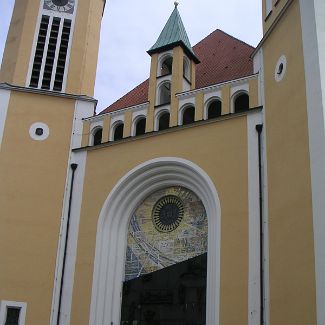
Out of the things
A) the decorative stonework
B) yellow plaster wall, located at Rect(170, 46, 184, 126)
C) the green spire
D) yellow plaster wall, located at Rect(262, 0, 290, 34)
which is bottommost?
the decorative stonework

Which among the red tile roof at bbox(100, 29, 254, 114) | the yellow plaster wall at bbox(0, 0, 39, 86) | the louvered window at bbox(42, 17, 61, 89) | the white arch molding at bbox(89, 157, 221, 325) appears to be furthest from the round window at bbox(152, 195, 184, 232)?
the yellow plaster wall at bbox(0, 0, 39, 86)

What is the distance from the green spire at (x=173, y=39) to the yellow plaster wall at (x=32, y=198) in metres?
3.18

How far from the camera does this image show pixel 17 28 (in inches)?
736

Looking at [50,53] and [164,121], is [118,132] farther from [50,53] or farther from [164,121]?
[50,53]

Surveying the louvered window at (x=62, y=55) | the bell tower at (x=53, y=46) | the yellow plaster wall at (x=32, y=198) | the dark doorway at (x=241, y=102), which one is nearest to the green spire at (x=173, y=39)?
the bell tower at (x=53, y=46)

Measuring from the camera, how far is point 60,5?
63.3 ft

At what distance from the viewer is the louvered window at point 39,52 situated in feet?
59.0

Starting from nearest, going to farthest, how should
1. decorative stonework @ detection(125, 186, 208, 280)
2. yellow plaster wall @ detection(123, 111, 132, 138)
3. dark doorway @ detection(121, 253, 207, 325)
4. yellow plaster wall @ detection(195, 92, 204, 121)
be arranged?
dark doorway @ detection(121, 253, 207, 325)
decorative stonework @ detection(125, 186, 208, 280)
yellow plaster wall @ detection(195, 92, 204, 121)
yellow plaster wall @ detection(123, 111, 132, 138)

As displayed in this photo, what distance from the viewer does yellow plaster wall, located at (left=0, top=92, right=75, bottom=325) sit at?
49.6 feet

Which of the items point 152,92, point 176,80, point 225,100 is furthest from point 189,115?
point 152,92

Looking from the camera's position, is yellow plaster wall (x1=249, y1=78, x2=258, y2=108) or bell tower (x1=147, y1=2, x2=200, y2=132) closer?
yellow plaster wall (x1=249, y1=78, x2=258, y2=108)

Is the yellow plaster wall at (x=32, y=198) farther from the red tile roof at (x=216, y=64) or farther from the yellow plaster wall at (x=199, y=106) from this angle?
the yellow plaster wall at (x=199, y=106)

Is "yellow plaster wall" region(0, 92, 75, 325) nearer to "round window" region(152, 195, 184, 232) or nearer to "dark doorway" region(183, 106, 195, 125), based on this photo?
"round window" region(152, 195, 184, 232)

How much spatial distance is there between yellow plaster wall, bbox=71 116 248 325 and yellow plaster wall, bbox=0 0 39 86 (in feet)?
12.2
